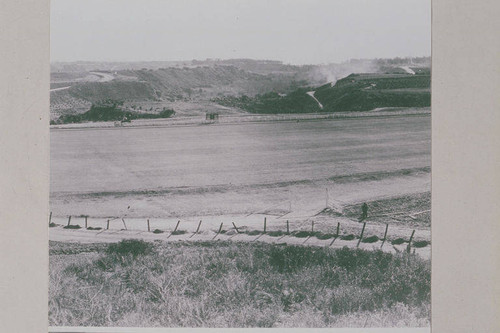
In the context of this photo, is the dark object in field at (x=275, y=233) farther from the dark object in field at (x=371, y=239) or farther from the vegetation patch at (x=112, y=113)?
the vegetation patch at (x=112, y=113)

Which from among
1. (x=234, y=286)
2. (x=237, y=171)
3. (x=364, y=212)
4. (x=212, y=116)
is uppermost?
(x=212, y=116)

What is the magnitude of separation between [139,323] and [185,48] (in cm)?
244

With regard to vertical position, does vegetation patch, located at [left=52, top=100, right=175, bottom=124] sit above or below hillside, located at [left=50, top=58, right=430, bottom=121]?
below

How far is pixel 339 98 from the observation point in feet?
16.4

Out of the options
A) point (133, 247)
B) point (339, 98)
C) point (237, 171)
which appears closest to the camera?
point (133, 247)

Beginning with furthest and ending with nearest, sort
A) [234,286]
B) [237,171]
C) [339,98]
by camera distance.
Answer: [339,98] → [237,171] → [234,286]

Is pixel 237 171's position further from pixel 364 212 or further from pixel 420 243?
pixel 420 243

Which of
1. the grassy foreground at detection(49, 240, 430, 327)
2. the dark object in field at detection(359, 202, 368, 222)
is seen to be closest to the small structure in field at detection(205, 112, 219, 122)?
the grassy foreground at detection(49, 240, 430, 327)

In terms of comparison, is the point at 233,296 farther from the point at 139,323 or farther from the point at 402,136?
the point at 402,136

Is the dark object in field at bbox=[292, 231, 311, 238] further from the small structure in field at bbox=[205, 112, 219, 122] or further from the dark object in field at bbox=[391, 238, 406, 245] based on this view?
the small structure in field at bbox=[205, 112, 219, 122]

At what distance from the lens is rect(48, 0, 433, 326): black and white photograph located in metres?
4.62

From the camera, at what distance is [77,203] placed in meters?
4.86

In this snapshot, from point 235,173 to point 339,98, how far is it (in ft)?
3.93

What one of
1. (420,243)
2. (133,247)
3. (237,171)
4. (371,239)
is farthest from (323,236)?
(133,247)
